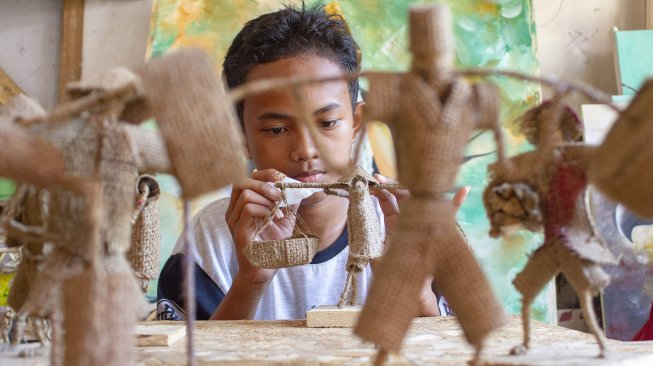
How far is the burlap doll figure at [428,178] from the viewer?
0.79 m

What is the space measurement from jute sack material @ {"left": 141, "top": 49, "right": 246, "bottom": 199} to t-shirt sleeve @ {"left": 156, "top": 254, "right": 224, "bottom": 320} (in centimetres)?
110

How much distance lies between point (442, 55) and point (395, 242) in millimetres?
238

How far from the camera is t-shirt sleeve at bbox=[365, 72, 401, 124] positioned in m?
0.81

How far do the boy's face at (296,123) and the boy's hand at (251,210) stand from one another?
0.33 ft

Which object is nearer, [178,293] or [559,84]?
[559,84]

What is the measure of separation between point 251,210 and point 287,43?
1.63 ft

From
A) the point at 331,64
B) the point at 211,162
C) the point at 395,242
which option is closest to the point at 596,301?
the point at 331,64

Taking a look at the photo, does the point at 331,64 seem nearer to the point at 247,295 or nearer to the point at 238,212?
the point at 238,212

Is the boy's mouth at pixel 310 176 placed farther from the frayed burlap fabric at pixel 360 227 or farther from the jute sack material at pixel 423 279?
the jute sack material at pixel 423 279

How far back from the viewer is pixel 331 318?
1469mm

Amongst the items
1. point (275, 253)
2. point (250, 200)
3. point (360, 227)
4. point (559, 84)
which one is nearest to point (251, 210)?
point (250, 200)

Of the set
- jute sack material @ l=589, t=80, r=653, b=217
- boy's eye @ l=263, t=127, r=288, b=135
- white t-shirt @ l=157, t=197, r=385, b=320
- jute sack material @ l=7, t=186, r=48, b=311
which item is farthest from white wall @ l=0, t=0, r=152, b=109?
jute sack material @ l=589, t=80, r=653, b=217

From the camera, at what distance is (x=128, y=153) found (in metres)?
0.78

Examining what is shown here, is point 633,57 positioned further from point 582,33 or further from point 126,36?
point 126,36
